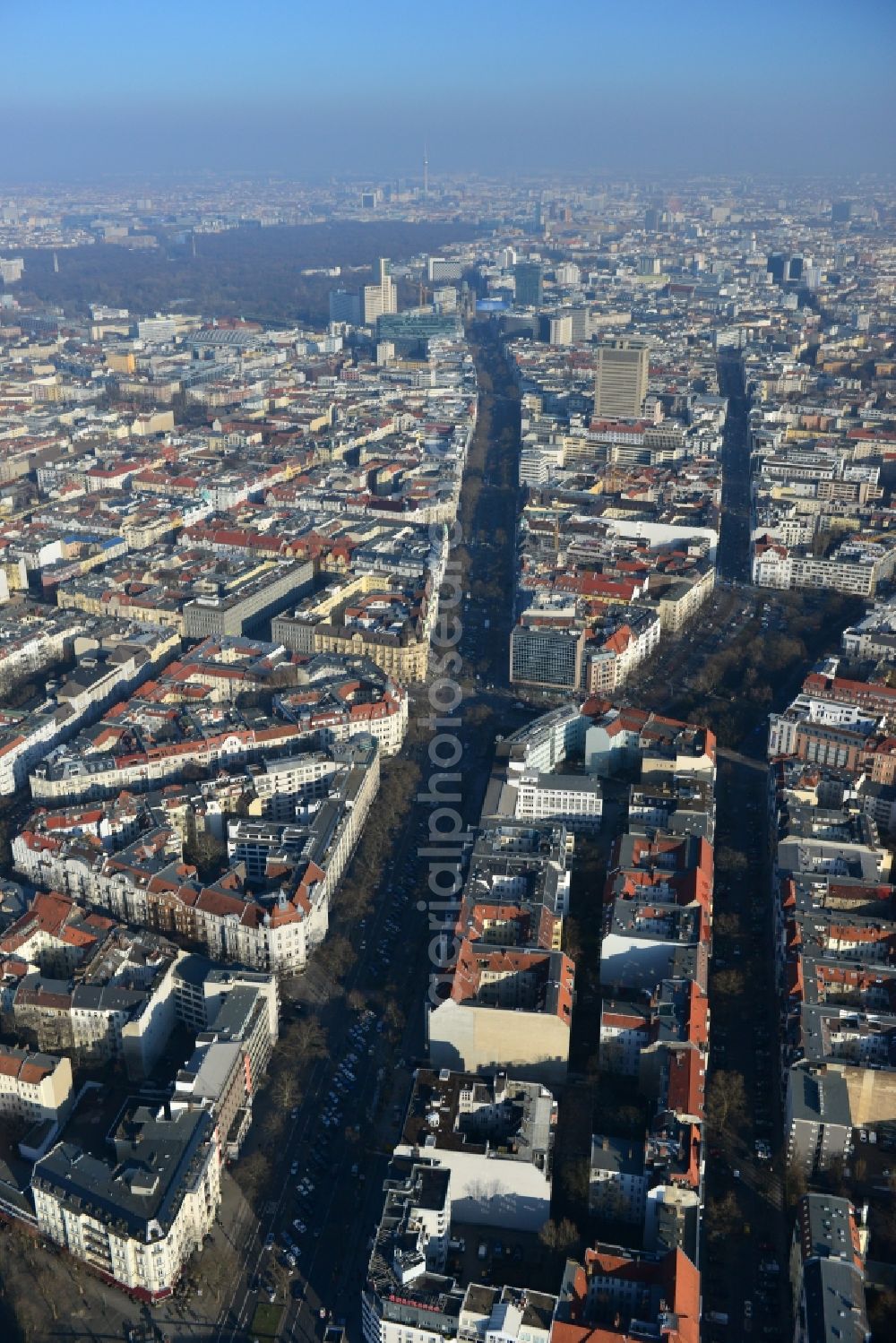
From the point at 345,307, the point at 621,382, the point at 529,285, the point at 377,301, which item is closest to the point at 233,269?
the point at 345,307

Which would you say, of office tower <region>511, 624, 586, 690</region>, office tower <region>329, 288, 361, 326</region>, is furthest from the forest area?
office tower <region>511, 624, 586, 690</region>

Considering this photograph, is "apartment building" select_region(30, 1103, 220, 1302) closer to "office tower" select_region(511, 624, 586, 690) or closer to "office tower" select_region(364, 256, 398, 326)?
"office tower" select_region(511, 624, 586, 690)

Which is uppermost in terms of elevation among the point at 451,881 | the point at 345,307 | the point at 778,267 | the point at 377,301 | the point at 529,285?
the point at 778,267

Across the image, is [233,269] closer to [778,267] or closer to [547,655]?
[778,267]

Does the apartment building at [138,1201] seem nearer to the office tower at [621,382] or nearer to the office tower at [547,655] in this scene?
the office tower at [547,655]

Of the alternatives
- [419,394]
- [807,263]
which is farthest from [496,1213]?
[807,263]

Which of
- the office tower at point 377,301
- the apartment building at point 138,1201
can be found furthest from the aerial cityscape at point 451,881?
→ the office tower at point 377,301
